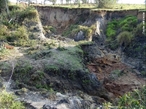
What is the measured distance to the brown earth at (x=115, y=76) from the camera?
684 inches

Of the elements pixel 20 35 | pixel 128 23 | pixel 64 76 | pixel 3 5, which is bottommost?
pixel 64 76

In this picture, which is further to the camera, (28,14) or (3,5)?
(3,5)

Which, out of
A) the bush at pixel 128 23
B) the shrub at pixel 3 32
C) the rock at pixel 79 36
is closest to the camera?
the shrub at pixel 3 32

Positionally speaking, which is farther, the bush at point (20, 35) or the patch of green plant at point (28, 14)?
the patch of green plant at point (28, 14)

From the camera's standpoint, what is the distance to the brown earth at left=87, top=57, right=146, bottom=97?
57.0 feet

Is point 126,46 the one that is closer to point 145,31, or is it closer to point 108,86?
point 145,31

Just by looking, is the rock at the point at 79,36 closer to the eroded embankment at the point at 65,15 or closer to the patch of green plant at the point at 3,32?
the eroded embankment at the point at 65,15

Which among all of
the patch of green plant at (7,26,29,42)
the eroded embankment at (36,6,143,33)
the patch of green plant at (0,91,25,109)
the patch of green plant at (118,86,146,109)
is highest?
the eroded embankment at (36,6,143,33)

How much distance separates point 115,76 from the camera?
19266 mm

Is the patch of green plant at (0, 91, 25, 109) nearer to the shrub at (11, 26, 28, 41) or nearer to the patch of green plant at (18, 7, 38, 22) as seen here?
the shrub at (11, 26, 28, 41)

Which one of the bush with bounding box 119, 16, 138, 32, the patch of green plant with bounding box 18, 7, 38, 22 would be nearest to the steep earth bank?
the patch of green plant with bounding box 18, 7, 38, 22

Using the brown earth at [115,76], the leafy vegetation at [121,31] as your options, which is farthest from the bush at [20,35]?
the leafy vegetation at [121,31]

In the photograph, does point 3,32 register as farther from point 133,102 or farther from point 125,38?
point 133,102

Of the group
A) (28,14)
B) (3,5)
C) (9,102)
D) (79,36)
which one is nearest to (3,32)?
(28,14)
